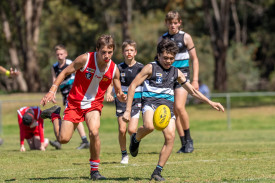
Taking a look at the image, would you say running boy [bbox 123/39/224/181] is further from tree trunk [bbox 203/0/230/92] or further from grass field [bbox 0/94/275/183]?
tree trunk [bbox 203/0/230/92]

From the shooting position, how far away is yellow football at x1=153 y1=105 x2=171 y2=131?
7559mm

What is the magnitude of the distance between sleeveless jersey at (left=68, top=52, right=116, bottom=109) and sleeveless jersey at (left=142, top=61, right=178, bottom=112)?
1.89 ft

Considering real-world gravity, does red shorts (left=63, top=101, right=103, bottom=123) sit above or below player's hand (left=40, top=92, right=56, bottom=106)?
below

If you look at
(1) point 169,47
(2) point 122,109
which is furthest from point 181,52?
(1) point 169,47

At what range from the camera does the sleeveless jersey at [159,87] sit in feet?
26.5

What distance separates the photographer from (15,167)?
961 cm

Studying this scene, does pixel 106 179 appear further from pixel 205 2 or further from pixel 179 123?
pixel 205 2

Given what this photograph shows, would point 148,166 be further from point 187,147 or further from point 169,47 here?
point 169,47

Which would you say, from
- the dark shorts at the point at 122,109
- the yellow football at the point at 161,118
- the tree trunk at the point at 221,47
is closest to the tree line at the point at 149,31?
the tree trunk at the point at 221,47

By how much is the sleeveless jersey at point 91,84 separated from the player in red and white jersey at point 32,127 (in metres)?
4.80

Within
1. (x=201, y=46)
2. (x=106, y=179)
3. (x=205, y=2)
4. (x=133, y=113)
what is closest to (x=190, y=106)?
(x=205, y=2)

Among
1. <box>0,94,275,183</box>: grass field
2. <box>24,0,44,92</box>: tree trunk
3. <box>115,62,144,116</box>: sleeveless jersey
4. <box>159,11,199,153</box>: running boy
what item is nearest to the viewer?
<box>0,94,275,183</box>: grass field

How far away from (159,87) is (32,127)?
5771 millimetres

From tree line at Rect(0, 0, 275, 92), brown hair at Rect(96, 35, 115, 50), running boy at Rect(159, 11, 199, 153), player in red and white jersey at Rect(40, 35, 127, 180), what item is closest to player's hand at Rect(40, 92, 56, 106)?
player in red and white jersey at Rect(40, 35, 127, 180)
